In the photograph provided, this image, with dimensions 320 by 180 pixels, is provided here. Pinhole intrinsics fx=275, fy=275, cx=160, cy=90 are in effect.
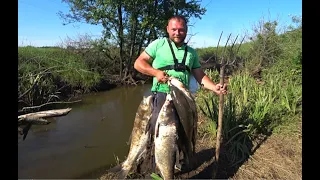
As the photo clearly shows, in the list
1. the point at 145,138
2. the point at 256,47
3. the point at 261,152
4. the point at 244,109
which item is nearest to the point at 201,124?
the point at 244,109

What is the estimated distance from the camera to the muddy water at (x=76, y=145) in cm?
502

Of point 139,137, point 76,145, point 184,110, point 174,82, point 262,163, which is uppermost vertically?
point 174,82

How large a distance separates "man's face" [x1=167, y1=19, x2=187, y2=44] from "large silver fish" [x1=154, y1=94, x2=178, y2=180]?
0.67 m

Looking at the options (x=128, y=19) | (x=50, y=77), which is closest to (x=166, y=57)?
(x=50, y=77)

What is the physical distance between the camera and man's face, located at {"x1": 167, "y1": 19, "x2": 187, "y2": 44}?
2.98 meters

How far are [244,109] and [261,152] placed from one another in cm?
97

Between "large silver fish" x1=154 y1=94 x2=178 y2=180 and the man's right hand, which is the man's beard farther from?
"large silver fish" x1=154 y1=94 x2=178 y2=180

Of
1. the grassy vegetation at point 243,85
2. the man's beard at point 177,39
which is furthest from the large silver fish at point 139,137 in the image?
the grassy vegetation at point 243,85

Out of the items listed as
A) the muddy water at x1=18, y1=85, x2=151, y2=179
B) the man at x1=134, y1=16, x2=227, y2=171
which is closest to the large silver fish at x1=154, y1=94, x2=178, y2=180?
the man at x1=134, y1=16, x2=227, y2=171

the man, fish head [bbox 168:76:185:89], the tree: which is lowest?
fish head [bbox 168:76:185:89]

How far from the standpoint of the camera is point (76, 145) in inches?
241

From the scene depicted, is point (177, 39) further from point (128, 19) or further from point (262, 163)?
point (128, 19)

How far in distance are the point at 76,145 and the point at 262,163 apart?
395cm

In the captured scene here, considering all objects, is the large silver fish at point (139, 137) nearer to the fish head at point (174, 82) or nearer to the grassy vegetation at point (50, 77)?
the fish head at point (174, 82)
